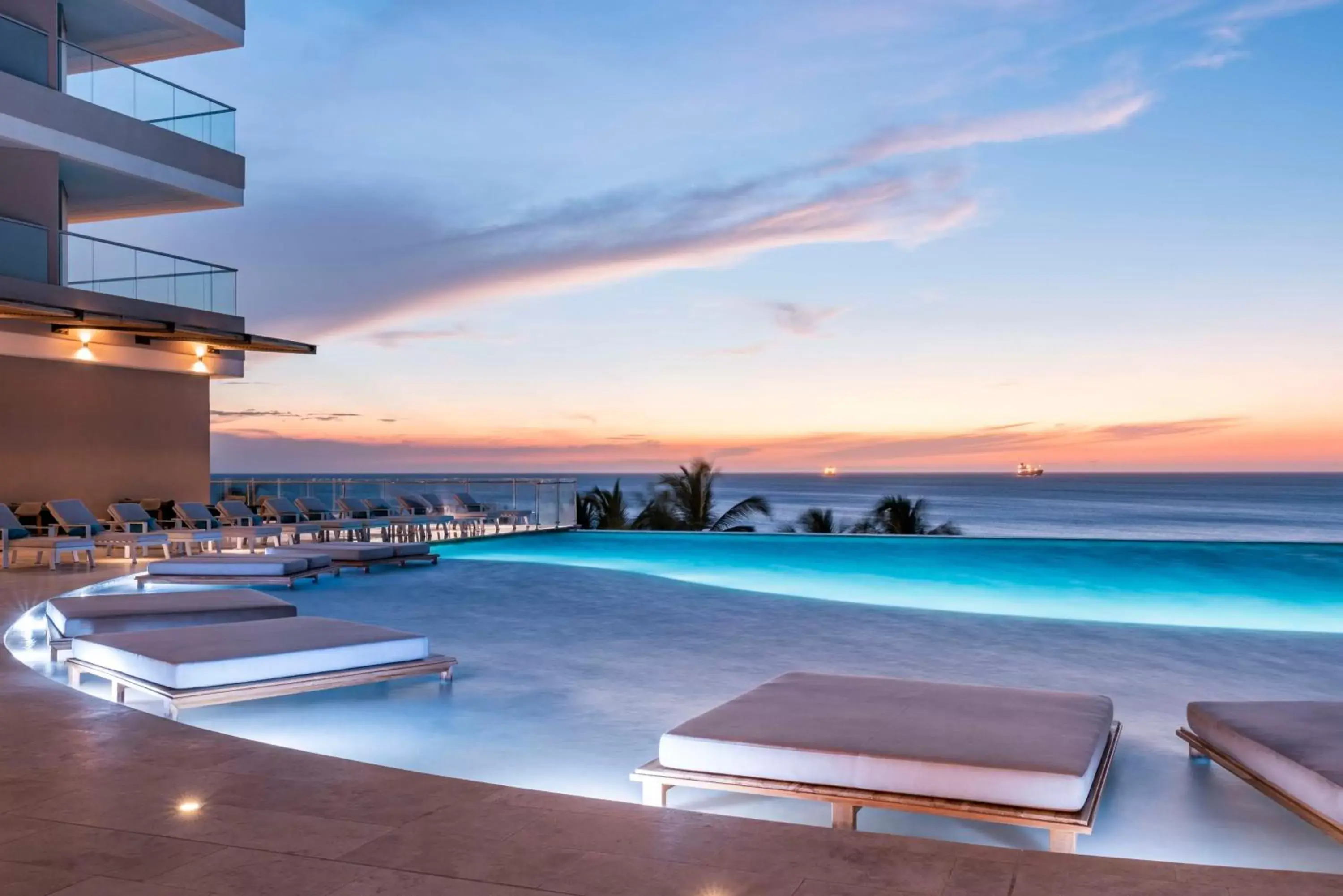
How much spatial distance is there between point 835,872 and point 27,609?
24.4ft

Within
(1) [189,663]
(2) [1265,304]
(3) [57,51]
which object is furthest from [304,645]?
(2) [1265,304]

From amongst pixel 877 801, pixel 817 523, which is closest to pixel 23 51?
pixel 817 523

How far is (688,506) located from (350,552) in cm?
1102

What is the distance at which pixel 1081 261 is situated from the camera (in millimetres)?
19094

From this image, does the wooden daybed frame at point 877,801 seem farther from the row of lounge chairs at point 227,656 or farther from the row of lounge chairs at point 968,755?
the row of lounge chairs at point 227,656

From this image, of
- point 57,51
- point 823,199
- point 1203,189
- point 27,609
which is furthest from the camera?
point 823,199

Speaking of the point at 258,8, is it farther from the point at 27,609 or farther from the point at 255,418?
the point at 27,609

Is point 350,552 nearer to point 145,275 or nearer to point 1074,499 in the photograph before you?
point 145,275

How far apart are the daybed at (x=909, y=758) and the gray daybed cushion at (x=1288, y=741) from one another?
16.8 inches

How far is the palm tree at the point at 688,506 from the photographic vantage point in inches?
856

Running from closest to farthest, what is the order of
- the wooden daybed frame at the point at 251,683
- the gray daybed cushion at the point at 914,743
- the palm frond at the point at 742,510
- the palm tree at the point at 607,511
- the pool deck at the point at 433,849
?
the pool deck at the point at 433,849
the gray daybed cushion at the point at 914,743
the wooden daybed frame at the point at 251,683
the palm frond at the point at 742,510
the palm tree at the point at 607,511

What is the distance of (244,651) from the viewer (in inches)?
Result: 209

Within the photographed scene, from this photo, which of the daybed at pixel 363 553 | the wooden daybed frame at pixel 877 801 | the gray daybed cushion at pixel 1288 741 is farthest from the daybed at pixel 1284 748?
the daybed at pixel 363 553

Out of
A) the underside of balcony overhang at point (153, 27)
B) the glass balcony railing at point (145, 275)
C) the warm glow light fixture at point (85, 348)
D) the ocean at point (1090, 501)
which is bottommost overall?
the ocean at point (1090, 501)
